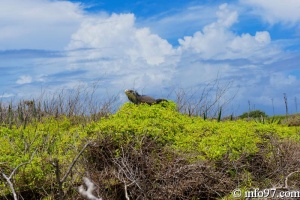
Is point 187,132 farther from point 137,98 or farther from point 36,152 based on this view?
point 137,98

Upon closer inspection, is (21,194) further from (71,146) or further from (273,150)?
(273,150)

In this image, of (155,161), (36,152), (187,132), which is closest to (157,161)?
(155,161)

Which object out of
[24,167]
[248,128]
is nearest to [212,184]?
[248,128]

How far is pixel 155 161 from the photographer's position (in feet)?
20.5

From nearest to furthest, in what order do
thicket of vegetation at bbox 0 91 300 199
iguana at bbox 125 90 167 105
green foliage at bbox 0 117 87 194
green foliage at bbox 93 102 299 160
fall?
thicket of vegetation at bbox 0 91 300 199 < green foliage at bbox 0 117 87 194 < green foliage at bbox 93 102 299 160 < iguana at bbox 125 90 167 105

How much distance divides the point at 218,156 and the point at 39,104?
26.2 feet

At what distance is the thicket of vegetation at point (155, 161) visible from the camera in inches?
239

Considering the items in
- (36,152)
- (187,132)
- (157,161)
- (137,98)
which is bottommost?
(157,161)

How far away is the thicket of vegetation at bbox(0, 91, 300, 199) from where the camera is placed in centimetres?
606

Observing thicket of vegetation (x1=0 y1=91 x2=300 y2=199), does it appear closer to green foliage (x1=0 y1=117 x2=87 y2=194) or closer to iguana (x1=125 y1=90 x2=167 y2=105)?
green foliage (x1=0 y1=117 x2=87 y2=194)

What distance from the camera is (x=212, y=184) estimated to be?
20.3 ft

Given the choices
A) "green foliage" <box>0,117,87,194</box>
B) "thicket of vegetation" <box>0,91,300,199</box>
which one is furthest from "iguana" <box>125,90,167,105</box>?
"thicket of vegetation" <box>0,91,300,199</box>

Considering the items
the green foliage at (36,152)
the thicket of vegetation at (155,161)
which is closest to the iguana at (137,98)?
the green foliage at (36,152)

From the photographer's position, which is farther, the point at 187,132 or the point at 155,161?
the point at 187,132
